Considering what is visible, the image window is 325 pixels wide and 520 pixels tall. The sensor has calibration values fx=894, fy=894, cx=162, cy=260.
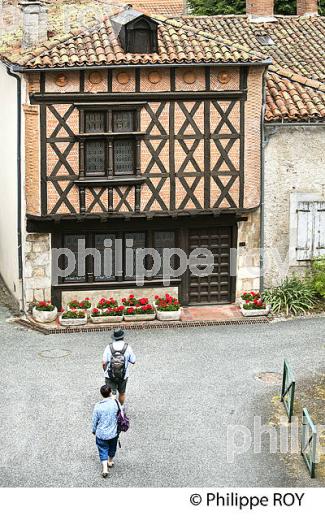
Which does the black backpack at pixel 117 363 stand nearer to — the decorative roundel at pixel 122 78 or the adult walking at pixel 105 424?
the adult walking at pixel 105 424

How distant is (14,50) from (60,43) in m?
1.92

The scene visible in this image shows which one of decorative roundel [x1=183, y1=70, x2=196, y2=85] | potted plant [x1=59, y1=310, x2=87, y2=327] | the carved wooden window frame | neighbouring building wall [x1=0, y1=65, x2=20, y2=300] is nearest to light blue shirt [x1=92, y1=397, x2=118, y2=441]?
potted plant [x1=59, y1=310, x2=87, y2=327]

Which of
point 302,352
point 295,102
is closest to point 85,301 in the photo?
point 302,352

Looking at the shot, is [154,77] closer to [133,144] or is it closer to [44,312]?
[133,144]

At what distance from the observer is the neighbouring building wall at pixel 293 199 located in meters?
22.3

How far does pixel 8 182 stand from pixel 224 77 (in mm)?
6732

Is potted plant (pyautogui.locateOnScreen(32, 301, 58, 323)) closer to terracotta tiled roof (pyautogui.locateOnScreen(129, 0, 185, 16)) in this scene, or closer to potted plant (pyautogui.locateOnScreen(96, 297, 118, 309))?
potted plant (pyautogui.locateOnScreen(96, 297, 118, 309))

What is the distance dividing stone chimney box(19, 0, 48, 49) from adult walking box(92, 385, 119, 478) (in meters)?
11.0

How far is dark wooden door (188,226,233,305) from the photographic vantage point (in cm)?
2233

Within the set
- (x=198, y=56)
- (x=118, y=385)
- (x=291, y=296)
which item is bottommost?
(x=118, y=385)

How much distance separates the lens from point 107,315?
70.2 ft

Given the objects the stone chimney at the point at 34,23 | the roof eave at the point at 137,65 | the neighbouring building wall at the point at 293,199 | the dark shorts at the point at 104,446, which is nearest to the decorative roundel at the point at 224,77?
the roof eave at the point at 137,65

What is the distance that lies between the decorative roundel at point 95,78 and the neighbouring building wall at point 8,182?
2.11 meters

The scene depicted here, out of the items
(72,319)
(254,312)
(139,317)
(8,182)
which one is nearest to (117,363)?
(72,319)
